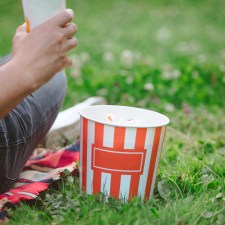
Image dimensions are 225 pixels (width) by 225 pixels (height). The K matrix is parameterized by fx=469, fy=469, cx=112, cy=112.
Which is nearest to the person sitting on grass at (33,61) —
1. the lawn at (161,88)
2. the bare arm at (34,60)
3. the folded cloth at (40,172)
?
the bare arm at (34,60)

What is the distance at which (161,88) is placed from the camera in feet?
9.71

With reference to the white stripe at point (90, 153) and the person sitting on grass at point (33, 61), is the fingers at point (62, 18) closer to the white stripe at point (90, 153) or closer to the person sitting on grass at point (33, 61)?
the person sitting on grass at point (33, 61)

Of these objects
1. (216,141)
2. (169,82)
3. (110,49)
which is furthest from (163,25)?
(216,141)

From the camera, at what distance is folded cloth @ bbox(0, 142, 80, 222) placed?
1481 mm

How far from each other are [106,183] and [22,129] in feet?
1.12

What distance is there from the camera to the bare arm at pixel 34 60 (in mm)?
1194

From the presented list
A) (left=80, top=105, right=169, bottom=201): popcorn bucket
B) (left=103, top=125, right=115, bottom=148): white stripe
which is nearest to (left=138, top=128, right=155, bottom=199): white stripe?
(left=80, top=105, right=169, bottom=201): popcorn bucket

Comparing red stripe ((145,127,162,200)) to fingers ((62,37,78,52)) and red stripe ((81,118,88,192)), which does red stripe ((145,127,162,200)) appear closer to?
red stripe ((81,118,88,192))

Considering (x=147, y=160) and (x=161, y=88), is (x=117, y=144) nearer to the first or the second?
(x=147, y=160)

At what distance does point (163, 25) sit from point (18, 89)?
4.48 m

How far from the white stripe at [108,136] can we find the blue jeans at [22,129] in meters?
0.31

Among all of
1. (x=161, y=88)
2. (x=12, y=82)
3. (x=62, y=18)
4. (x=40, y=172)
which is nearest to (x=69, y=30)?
(x=62, y=18)

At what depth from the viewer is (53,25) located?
1.23 metres

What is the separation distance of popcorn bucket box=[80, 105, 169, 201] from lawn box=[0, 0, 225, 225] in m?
0.05
